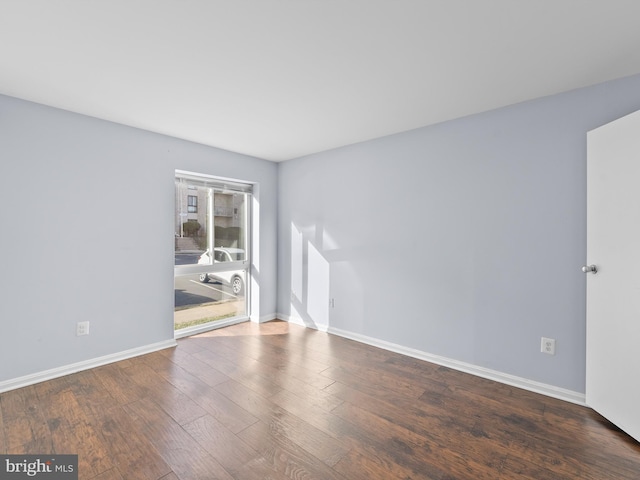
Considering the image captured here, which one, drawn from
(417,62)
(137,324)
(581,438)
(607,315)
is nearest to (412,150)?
(417,62)

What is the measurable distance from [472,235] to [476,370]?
4.19 feet

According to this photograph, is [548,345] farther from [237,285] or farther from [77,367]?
[77,367]

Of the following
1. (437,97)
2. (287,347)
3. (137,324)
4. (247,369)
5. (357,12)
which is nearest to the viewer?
(357,12)

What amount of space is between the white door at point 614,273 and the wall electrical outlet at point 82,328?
430 centimetres

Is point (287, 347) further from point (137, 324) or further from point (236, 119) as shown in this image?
point (236, 119)

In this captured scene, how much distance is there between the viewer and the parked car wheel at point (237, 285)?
4.48m

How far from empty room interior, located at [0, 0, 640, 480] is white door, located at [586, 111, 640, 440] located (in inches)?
0.6

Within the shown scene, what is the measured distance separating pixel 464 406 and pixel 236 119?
126 inches

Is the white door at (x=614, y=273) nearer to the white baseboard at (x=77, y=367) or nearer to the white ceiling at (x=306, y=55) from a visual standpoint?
the white ceiling at (x=306, y=55)

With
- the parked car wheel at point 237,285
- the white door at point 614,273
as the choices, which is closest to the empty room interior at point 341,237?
the white door at point 614,273

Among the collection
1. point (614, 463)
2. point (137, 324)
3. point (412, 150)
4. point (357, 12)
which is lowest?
point (614, 463)

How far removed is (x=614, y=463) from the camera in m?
1.71

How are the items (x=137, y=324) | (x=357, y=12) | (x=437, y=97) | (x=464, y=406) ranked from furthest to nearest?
1. (x=137, y=324)
2. (x=437, y=97)
3. (x=464, y=406)
4. (x=357, y=12)

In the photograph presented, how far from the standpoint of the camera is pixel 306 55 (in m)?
1.90
